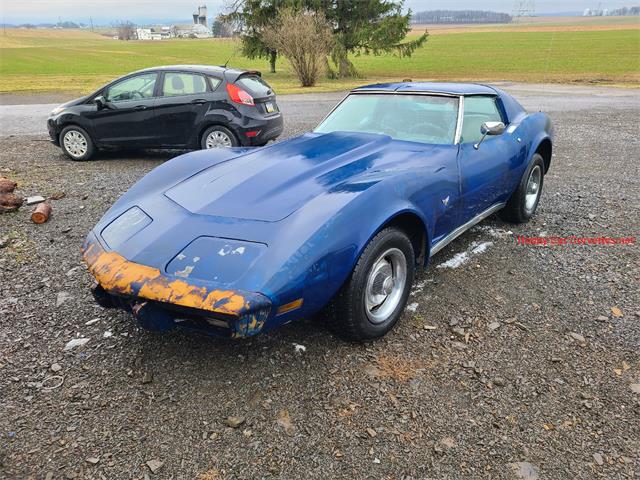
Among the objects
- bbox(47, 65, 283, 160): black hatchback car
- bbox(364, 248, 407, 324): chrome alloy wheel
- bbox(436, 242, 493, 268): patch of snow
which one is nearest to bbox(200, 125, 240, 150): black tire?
bbox(47, 65, 283, 160): black hatchback car

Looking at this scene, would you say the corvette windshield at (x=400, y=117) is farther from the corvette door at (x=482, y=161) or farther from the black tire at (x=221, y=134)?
the black tire at (x=221, y=134)

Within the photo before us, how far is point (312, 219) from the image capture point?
2615 mm

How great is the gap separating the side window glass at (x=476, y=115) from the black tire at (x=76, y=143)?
6.41 metres

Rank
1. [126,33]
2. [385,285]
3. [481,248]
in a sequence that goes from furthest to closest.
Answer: [126,33] < [481,248] < [385,285]

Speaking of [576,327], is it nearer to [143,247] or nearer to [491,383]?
[491,383]

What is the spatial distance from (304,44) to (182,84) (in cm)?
1667

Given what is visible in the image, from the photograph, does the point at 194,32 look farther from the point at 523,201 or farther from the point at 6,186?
the point at 523,201

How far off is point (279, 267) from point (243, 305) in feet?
0.88

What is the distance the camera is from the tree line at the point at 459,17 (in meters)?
162

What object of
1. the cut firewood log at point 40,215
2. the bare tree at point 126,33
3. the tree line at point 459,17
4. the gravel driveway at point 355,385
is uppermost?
the tree line at point 459,17

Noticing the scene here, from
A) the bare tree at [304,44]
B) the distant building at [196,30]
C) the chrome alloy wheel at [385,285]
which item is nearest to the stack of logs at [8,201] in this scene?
the chrome alloy wheel at [385,285]

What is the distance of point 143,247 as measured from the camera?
269cm

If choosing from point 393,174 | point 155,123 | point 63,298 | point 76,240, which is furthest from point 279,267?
point 155,123

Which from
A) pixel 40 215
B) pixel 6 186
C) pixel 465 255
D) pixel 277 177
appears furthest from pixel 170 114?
pixel 465 255
